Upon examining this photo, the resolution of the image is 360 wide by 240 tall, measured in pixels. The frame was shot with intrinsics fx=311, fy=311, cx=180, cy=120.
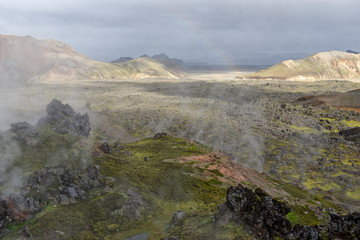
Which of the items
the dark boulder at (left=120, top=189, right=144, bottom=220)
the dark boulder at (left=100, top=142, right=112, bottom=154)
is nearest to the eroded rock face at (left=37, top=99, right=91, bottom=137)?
the dark boulder at (left=100, top=142, right=112, bottom=154)

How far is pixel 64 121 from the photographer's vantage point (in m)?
61.8

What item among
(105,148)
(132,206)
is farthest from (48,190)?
(105,148)

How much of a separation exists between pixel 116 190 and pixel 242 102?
13939cm

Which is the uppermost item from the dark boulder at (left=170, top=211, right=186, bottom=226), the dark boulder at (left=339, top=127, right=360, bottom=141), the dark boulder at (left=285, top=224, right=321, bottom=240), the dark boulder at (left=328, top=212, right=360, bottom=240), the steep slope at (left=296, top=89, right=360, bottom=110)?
the steep slope at (left=296, top=89, right=360, bottom=110)

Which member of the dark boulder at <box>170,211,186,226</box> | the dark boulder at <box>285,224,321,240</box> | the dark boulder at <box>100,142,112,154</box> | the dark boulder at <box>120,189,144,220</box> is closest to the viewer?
the dark boulder at <box>285,224,321,240</box>

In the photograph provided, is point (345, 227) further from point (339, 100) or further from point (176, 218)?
point (339, 100)

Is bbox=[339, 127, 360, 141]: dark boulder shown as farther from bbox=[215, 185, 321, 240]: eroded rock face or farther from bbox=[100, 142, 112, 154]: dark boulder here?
bbox=[100, 142, 112, 154]: dark boulder

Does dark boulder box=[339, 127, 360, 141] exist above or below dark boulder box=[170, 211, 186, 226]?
below

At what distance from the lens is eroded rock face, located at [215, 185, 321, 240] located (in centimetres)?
2972

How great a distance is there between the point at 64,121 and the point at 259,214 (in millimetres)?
44698

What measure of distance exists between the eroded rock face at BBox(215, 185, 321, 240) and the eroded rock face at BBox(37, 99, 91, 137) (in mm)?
37821

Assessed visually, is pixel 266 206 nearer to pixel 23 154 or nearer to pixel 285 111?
pixel 23 154

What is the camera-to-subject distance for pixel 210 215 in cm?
3503

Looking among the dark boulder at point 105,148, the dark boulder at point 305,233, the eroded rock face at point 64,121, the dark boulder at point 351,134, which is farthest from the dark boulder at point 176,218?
the dark boulder at point 351,134
